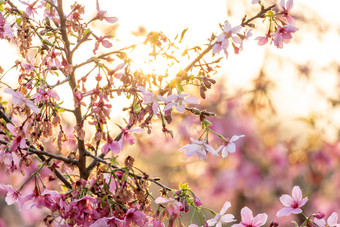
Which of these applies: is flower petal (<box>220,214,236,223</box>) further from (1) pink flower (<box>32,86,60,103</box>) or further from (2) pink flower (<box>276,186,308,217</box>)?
(1) pink flower (<box>32,86,60,103</box>)

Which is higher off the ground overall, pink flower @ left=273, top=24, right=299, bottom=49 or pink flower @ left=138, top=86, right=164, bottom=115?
pink flower @ left=273, top=24, right=299, bottom=49

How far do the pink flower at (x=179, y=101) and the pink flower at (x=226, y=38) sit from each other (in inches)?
7.4

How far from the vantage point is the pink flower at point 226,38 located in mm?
1160

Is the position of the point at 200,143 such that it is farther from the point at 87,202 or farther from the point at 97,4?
the point at 97,4

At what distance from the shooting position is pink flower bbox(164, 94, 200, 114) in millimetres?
1102

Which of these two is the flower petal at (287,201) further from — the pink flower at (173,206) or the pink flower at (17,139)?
the pink flower at (17,139)

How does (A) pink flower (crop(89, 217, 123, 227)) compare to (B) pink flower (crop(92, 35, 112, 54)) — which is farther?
(B) pink flower (crop(92, 35, 112, 54))

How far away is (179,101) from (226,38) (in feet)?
0.76

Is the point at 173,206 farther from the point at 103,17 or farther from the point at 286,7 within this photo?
the point at 286,7

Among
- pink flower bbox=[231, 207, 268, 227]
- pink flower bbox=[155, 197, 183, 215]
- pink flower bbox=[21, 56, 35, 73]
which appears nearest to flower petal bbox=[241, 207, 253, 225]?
pink flower bbox=[231, 207, 268, 227]

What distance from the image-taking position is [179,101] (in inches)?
44.1

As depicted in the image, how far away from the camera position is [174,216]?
1.18m

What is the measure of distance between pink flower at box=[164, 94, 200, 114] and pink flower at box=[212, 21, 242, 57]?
19cm

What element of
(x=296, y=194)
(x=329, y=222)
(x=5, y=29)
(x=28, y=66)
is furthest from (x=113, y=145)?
(x=329, y=222)
